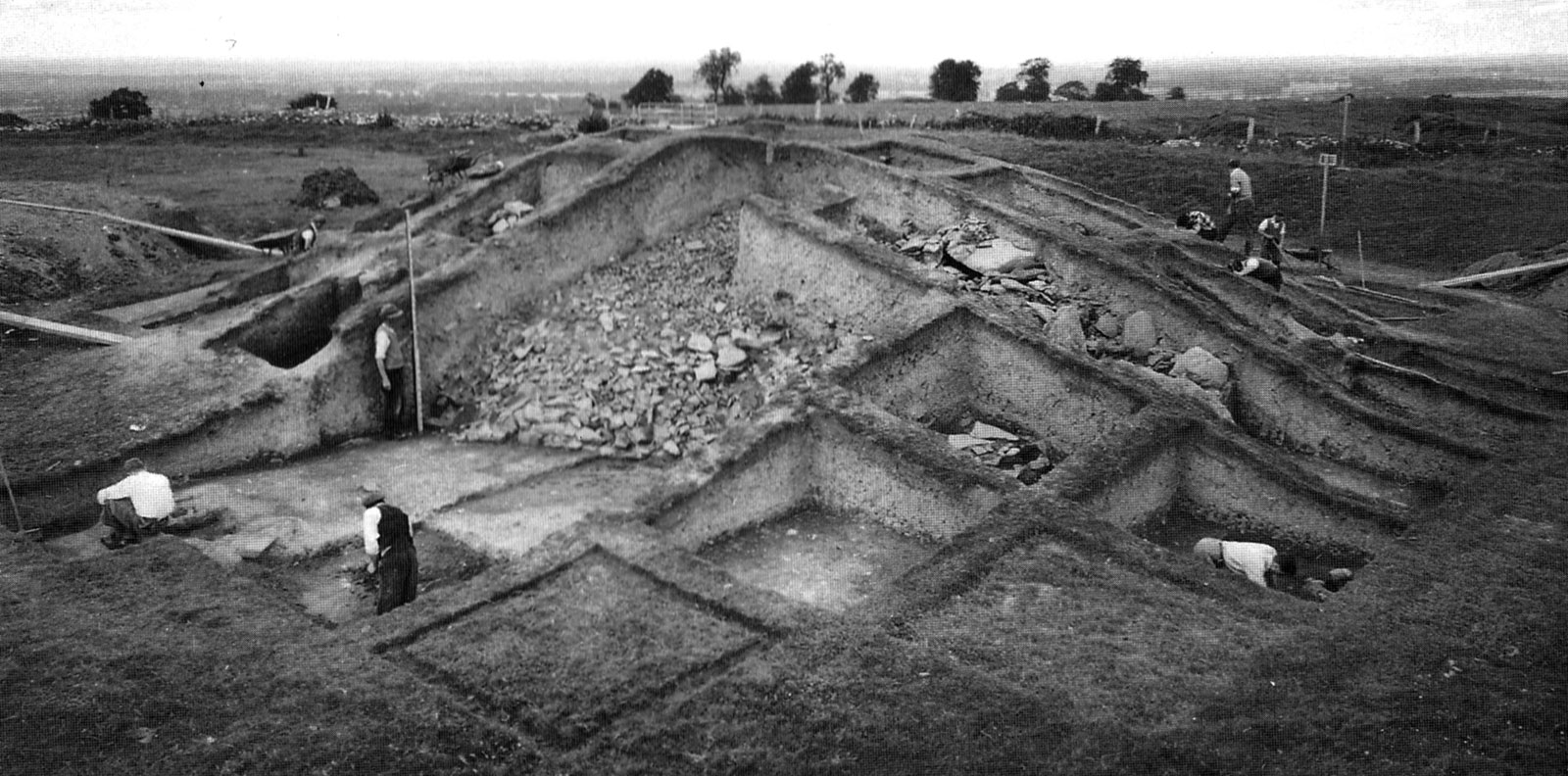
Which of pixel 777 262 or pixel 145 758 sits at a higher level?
pixel 777 262

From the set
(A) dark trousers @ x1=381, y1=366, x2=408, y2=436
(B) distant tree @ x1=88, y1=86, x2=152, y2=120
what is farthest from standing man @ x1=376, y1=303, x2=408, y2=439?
(B) distant tree @ x1=88, y1=86, x2=152, y2=120

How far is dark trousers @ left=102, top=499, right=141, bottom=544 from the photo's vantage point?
807 cm

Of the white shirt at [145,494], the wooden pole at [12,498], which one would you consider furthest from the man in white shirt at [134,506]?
the wooden pole at [12,498]

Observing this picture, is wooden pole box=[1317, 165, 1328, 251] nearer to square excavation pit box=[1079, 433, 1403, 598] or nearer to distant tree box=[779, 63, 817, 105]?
square excavation pit box=[1079, 433, 1403, 598]

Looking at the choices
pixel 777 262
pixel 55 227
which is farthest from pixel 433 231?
pixel 55 227

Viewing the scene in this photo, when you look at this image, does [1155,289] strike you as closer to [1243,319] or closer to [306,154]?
[1243,319]

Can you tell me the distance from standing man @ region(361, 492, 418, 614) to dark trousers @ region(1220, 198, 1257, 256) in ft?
42.3

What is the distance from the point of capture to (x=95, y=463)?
9.17m

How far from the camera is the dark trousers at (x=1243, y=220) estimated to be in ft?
50.7

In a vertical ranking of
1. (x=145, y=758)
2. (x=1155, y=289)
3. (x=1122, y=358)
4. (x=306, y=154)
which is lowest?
(x=145, y=758)

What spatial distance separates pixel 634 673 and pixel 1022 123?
29.5 meters

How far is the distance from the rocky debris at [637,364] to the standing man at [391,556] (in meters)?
3.25

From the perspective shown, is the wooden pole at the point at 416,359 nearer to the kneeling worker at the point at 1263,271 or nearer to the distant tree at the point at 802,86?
the kneeling worker at the point at 1263,271

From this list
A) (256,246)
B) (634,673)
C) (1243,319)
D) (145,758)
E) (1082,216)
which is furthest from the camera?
(256,246)
